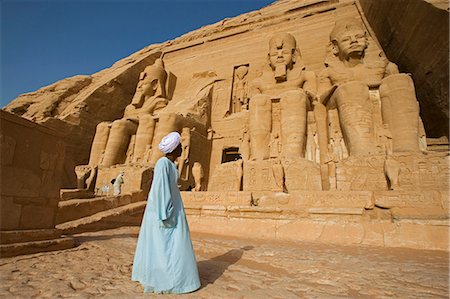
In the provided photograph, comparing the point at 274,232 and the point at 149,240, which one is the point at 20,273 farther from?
the point at 274,232

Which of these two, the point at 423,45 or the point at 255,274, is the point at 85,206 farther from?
the point at 423,45

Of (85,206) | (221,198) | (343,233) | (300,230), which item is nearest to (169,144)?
(300,230)

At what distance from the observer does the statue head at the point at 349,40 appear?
23.7 ft

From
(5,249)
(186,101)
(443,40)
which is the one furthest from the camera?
(186,101)

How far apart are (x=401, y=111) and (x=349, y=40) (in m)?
2.69

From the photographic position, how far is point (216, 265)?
2.44 metres

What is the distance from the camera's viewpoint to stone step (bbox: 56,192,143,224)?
4.67 m

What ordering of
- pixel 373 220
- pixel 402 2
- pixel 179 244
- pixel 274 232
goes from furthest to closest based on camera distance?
pixel 402 2
pixel 274 232
pixel 373 220
pixel 179 244

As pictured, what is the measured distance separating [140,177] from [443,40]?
333 inches

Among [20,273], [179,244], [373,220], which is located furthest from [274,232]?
[20,273]

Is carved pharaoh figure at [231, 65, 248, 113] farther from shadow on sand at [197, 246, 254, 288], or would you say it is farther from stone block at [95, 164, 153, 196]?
Result: shadow on sand at [197, 246, 254, 288]

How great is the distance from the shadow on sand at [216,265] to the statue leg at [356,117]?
396 centimetres

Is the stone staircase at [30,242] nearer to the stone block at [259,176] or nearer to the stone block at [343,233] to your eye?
the stone block at [343,233]

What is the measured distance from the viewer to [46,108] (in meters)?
11.7
